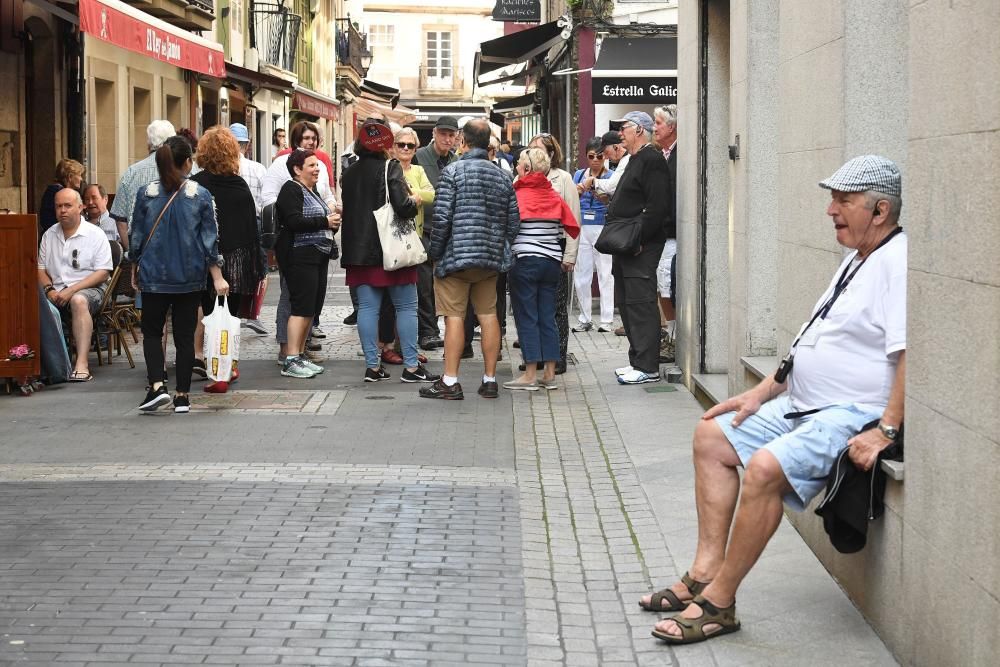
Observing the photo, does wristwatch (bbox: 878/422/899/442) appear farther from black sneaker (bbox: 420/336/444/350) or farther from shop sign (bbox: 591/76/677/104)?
shop sign (bbox: 591/76/677/104)

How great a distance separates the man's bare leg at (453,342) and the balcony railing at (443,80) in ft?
233

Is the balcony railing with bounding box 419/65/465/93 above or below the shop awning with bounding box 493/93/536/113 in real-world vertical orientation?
above

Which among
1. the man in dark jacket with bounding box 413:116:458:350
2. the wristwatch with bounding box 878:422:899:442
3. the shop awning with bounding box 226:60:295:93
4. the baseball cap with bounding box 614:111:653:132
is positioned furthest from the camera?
the shop awning with bounding box 226:60:295:93

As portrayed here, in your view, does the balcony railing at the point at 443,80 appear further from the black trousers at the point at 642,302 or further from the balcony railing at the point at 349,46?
the black trousers at the point at 642,302

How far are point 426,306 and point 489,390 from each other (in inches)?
126

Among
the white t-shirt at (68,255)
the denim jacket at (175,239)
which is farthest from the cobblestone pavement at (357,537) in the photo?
the white t-shirt at (68,255)

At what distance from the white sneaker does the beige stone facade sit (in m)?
3.45

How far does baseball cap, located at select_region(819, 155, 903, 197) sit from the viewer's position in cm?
539

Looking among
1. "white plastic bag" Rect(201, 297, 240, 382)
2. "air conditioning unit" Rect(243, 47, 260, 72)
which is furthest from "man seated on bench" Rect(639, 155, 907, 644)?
"air conditioning unit" Rect(243, 47, 260, 72)

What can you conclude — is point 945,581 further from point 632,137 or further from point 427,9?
point 427,9

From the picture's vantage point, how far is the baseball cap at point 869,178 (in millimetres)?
→ 5391

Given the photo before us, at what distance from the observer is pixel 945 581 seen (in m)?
4.50

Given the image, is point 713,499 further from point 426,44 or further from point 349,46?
point 426,44

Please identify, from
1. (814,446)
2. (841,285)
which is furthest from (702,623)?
(841,285)
